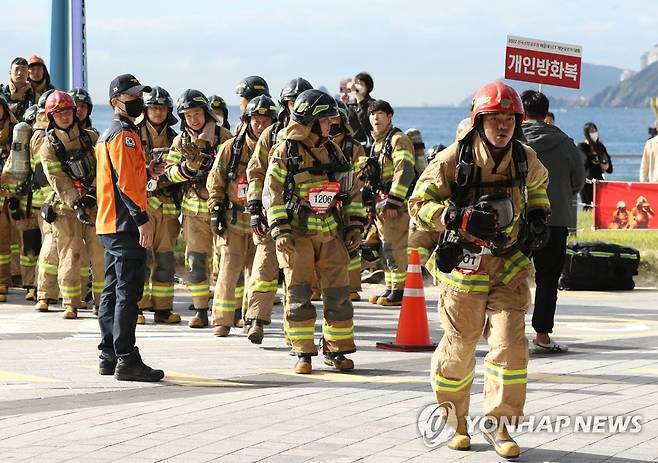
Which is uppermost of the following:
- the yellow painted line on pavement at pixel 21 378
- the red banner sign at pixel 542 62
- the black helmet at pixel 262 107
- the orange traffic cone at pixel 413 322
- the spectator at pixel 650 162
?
the red banner sign at pixel 542 62

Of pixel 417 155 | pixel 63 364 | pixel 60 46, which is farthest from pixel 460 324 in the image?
pixel 60 46

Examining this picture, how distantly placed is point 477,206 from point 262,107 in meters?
5.30

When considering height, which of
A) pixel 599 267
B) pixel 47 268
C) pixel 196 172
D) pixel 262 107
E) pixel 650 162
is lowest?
pixel 47 268

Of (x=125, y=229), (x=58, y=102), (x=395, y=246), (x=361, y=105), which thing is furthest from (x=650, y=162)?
(x=125, y=229)

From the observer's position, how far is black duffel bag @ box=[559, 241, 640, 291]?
1672cm

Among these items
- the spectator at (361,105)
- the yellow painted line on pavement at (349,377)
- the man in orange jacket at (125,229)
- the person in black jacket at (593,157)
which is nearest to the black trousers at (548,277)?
the yellow painted line on pavement at (349,377)

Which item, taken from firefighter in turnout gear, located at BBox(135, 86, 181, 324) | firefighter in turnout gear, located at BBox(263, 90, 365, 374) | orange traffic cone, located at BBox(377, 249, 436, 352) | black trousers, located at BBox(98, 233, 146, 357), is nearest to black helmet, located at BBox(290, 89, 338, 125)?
firefighter in turnout gear, located at BBox(263, 90, 365, 374)

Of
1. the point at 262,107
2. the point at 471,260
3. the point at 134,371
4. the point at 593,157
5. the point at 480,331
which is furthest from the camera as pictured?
the point at 593,157

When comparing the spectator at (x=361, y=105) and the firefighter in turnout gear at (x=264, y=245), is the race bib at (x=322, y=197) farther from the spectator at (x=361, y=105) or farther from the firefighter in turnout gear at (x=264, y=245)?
the spectator at (x=361, y=105)

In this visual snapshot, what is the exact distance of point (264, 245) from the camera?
12.2 m

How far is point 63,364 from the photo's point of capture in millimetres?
11133

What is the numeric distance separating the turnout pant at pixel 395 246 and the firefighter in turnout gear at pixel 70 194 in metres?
3.35

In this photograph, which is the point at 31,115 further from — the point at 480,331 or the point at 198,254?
the point at 480,331

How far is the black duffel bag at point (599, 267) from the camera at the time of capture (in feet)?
54.9
